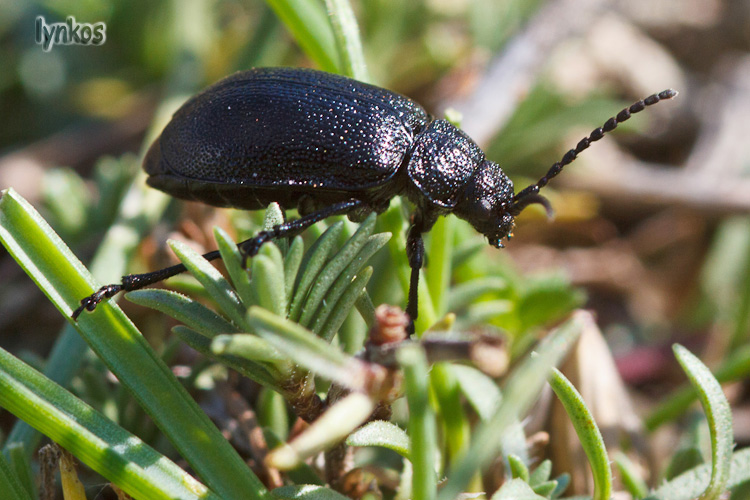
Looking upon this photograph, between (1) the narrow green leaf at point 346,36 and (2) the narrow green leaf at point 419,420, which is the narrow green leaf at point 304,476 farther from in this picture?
(1) the narrow green leaf at point 346,36

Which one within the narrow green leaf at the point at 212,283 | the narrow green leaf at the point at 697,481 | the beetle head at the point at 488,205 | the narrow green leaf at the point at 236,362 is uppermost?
the beetle head at the point at 488,205

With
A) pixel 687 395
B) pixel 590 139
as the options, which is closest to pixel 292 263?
pixel 590 139

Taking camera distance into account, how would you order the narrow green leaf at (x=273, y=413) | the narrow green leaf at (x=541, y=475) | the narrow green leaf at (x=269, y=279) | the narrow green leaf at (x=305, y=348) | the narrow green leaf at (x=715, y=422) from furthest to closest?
the narrow green leaf at (x=273, y=413), the narrow green leaf at (x=541, y=475), the narrow green leaf at (x=715, y=422), the narrow green leaf at (x=269, y=279), the narrow green leaf at (x=305, y=348)

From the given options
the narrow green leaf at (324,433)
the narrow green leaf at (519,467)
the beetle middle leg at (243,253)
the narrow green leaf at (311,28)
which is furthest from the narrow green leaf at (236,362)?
the narrow green leaf at (311,28)

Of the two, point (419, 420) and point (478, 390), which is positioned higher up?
point (478, 390)

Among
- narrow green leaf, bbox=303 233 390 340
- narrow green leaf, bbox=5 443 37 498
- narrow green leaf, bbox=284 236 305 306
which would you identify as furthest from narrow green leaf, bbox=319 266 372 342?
narrow green leaf, bbox=5 443 37 498

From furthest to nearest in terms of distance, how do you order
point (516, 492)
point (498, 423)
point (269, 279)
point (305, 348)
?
point (516, 492) → point (269, 279) → point (305, 348) → point (498, 423)

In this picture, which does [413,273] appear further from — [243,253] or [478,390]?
[243,253]
